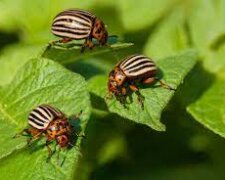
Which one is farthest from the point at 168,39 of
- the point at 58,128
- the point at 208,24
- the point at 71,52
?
the point at 58,128

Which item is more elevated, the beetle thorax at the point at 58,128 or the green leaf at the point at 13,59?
the beetle thorax at the point at 58,128

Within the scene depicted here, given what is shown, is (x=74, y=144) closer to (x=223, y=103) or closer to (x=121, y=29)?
(x=223, y=103)

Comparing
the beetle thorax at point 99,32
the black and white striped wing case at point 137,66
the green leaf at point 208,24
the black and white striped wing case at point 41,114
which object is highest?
the beetle thorax at point 99,32

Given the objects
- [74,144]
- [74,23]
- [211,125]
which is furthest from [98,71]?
[74,144]

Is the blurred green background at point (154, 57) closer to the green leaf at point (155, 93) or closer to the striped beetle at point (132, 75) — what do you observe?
the green leaf at point (155, 93)

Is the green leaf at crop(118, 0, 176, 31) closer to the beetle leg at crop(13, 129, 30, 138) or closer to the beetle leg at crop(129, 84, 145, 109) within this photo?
the beetle leg at crop(129, 84, 145, 109)

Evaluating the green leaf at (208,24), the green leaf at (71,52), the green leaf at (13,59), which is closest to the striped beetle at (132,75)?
the green leaf at (71,52)
